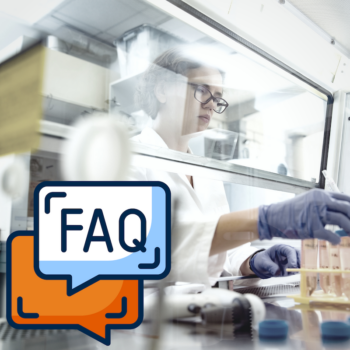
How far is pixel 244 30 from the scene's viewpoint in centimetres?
133

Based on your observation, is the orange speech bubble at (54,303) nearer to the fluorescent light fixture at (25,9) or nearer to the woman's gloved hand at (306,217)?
the woman's gloved hand at (306,217)

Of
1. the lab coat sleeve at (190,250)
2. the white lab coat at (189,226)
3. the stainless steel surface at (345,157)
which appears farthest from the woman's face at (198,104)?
the stainless steel surface at (345,157)

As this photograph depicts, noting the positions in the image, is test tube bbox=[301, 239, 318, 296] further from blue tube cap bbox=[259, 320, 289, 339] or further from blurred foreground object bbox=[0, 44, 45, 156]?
blurred foreground object bbox=[0, 44, 45, 156]

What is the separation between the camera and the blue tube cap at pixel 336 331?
806 millimetres

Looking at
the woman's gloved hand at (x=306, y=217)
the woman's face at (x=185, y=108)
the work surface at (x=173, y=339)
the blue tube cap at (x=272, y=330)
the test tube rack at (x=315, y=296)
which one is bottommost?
the work surface at (x=173, y=339)

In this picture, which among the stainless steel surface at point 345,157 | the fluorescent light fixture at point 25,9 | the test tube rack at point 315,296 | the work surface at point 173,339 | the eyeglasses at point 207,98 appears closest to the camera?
the work surface at point 173,339

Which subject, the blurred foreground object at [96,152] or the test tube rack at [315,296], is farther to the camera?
the test tube rack at [315,296]

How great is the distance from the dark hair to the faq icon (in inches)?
12.1

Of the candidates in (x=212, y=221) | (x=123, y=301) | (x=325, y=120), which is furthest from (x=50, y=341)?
(x=325, y=120)

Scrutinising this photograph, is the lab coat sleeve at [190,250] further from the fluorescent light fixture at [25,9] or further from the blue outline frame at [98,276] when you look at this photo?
the fluorescent light fixture at [25,9]

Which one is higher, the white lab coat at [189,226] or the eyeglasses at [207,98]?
the eyeglasses at [207,98]

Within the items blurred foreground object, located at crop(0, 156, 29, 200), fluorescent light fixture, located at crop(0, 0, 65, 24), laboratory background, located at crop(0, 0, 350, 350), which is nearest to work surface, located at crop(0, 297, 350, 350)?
laboratory background, located at crop(0, 0, 350, 350)

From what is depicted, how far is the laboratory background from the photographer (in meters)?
0.84

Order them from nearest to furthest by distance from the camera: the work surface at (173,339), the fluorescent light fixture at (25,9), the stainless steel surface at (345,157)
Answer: the work surface at (173,339), the fluorescent light fixture at (25,9), the stainless steel surface at (345,157)
